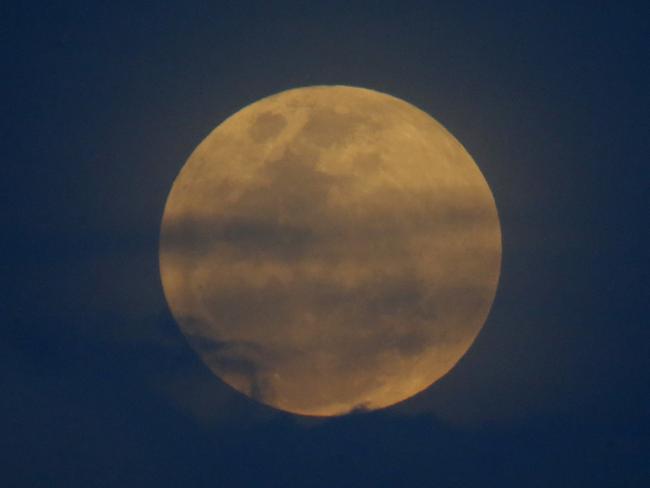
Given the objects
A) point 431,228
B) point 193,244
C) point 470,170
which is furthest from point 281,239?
point 470,170

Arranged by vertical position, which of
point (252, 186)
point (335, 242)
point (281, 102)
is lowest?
point (335, 242)

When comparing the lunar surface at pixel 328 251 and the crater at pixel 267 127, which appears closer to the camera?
the lunar surface at pixel 328 251

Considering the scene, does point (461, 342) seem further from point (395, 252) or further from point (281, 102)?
point (281, 102)

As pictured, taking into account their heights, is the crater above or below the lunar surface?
above

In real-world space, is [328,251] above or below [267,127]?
below

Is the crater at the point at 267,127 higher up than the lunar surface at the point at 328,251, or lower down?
higher up

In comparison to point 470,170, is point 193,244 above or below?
below

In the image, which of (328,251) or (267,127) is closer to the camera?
(328,251)

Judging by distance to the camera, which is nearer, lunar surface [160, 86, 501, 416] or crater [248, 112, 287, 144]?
lunar surface [160, 86, 501, 416]
